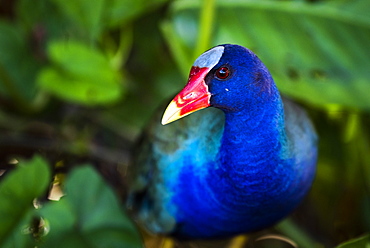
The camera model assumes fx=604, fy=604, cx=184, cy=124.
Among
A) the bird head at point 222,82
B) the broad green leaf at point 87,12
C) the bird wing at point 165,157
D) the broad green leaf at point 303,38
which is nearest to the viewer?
the bird head at point 222,82

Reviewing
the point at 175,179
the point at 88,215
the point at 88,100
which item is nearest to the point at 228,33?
the point at 88,100

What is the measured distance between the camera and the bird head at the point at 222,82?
1015 millimetres

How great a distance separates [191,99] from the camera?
103cm

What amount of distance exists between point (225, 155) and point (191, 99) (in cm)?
16

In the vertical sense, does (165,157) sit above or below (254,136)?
below

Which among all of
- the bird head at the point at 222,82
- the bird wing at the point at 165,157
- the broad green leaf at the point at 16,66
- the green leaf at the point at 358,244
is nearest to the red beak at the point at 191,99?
the bird head at the point at 222,82

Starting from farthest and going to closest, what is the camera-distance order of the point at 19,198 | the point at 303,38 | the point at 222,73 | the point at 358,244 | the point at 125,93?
the point at 125,93, the point at 303,38, the point at 19,198, the point at 358,244, the point at 222,73

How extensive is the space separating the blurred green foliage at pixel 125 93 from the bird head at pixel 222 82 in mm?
425

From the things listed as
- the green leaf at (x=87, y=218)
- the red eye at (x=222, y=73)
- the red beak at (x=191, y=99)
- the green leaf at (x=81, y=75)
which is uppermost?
the red eye at (x=222, y=73)

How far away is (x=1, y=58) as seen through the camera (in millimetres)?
1752

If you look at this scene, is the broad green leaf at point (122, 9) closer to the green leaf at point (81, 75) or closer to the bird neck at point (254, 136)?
the green leaf at point (81, 75)

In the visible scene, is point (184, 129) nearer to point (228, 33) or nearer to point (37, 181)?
point (37, 181)

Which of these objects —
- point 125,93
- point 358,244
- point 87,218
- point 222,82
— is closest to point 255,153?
point 222,82

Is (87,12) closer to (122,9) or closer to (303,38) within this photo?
(122,9)
